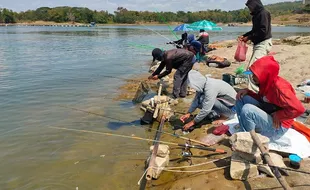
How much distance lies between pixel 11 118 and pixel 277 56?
1066 centimetres

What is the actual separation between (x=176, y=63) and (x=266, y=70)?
3.74 m

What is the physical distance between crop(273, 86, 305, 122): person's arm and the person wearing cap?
373 cm

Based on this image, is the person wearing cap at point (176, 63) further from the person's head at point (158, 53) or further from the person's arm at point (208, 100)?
the person's arm at point (208, 100)

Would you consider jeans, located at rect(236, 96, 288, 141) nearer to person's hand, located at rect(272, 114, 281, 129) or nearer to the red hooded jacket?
person's hand, located at rect(272, 114, 281, 129)

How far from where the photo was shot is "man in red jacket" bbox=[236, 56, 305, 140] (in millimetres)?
3537

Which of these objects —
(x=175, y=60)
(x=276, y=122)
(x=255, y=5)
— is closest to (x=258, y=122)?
(x=276, y=122)

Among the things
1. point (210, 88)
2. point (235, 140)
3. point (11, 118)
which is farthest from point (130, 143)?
point (11, 118)

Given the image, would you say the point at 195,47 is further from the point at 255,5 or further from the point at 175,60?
the point at 255,5

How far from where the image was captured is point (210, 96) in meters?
4.83

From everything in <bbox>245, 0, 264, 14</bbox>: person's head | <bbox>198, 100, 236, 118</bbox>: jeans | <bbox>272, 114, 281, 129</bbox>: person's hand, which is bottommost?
Answer: <bbox>198, 100, 236, 118</bbox>: jeans

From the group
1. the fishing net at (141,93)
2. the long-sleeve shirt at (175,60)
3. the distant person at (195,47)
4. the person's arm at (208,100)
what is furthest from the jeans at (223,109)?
the distant person at (195,47)

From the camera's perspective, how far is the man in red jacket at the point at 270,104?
3537 mm

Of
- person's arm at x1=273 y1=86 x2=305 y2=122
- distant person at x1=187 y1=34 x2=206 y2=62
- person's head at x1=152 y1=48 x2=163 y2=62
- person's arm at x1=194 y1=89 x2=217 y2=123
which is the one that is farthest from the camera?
distant person at x1=187 y1=34 x2=206 y2=62

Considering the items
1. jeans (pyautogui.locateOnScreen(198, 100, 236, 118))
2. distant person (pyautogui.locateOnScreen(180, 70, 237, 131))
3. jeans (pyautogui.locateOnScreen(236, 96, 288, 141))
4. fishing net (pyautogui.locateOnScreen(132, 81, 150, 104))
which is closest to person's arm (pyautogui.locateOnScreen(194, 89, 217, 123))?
distant person (pyautogui.locateOnScreen(180, 70, 237, 131))
